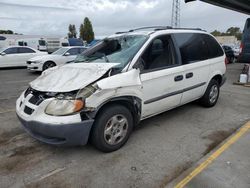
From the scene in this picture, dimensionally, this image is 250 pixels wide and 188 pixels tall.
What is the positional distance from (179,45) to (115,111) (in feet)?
6.33

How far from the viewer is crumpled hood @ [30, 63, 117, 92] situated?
9.47ft

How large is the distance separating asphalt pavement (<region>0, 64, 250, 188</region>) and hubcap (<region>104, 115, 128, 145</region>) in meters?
0.20

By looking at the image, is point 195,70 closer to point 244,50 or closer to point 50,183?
point 50,183

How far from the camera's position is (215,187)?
2467mm

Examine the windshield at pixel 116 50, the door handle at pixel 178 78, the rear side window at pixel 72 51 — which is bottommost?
the door handle at pixel 178 78

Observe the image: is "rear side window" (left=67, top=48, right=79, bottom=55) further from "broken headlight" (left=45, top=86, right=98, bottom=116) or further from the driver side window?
"broken headlight" (left=45, top=86, right=98, bottom=116)

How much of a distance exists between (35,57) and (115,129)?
10.7 m

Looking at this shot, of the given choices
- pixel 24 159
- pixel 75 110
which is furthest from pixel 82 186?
pixel 24 159

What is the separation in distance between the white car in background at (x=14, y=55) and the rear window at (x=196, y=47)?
1223cm

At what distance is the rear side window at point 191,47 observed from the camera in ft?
13.6

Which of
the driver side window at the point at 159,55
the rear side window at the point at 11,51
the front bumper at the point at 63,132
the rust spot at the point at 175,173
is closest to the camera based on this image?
the rust spot at the point at 175,173

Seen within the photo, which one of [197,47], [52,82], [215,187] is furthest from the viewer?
[197,47]

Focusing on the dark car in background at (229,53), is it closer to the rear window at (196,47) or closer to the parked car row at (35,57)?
the parked car row at (35,57)

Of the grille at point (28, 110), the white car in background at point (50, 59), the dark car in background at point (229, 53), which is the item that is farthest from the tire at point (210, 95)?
the dark car in background at point (229, 53)
